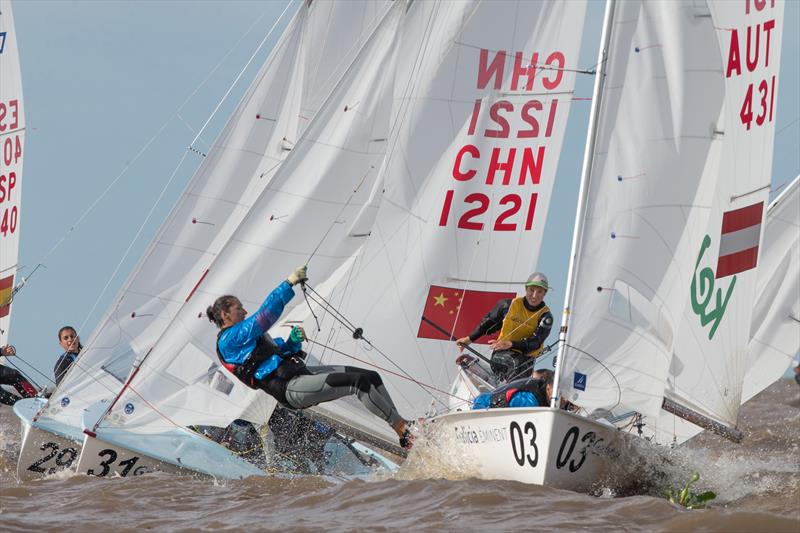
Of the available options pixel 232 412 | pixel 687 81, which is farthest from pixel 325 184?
pixel 687 81

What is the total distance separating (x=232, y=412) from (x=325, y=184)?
85.8 inches

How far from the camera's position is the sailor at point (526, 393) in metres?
9.27

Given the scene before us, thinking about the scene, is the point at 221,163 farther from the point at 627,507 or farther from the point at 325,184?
the point at 627,507

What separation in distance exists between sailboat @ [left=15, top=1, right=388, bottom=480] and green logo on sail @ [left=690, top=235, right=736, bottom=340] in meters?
3.34

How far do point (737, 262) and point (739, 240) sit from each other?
0.17 meters

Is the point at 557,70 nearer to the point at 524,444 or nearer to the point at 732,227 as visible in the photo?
the point at 732,227

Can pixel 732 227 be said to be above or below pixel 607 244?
above

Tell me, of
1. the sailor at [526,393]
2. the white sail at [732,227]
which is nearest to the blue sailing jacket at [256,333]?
the sailor at [526,393]

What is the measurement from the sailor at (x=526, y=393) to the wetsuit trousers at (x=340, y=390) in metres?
0.76

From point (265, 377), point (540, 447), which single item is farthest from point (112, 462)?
point (540, 447)

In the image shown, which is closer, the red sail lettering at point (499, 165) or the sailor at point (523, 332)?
the sailor at point (523, 332)

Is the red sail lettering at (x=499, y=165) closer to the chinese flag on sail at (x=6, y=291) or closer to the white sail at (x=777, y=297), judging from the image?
the white sail at (x=777, y=297)

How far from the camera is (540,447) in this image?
8.52 meters

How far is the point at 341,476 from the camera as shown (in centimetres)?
1018
